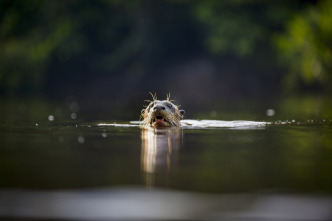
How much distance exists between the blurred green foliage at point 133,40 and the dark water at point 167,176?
3473 centimetres

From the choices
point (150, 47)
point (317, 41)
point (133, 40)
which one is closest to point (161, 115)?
point (317, 41)

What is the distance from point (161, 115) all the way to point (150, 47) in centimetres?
4212

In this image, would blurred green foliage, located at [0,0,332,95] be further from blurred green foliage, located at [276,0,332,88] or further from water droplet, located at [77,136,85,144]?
water droplet, located at [77,136,85,144]

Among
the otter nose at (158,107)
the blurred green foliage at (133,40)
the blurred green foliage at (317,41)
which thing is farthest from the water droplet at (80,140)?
the blurred green foliage at (133,40)

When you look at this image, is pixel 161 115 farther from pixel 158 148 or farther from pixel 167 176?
pixel 167 176

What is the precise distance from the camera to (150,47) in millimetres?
54438

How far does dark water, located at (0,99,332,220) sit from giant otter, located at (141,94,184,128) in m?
1.88


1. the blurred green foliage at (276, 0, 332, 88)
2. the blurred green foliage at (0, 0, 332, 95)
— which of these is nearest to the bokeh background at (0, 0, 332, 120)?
the blurred green foliage at (0, 0, 332, 95)

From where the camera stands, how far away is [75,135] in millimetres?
11070

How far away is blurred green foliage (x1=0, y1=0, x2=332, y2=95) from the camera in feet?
151

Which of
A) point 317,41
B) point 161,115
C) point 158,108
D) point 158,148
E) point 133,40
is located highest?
point 133,40

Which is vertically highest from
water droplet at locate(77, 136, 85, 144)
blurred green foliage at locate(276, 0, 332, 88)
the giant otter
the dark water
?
blurred green foliage at locate(276, 0, 332, 88)

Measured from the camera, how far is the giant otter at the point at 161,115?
12523mm

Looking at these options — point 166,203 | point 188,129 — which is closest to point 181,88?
point 188,129
